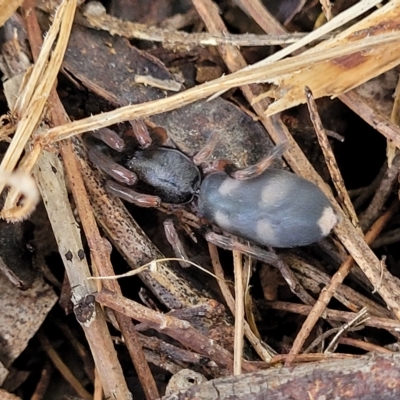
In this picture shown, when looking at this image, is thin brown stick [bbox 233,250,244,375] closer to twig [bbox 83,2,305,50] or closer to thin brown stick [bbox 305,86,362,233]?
thin brown stick [bbox 305,86,362,233]

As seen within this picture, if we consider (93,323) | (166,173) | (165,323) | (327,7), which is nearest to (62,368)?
(93,323)

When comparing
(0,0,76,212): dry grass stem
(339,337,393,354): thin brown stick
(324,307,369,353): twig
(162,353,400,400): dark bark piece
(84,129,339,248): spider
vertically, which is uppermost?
(0,0,76,212): dry grass stem

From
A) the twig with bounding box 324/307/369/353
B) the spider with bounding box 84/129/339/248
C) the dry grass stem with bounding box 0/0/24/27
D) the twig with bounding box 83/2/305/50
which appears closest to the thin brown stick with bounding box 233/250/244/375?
the spider with bounding box 84/129/339/248

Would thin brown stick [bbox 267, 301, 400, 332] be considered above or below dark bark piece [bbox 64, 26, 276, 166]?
below

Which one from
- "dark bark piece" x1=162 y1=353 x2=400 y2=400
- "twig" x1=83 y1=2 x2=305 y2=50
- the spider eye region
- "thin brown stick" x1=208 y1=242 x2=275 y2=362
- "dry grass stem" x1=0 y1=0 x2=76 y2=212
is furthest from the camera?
the spider eye region

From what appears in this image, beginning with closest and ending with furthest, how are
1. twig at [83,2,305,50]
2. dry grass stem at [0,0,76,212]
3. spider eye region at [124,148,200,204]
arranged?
dry grass stem at [0,0,76,212] < twig at [83,2,305,50] < spider eye region at [124,148,200,204]

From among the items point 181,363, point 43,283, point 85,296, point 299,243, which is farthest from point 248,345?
point 43,283

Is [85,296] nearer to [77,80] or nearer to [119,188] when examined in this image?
[119,188]
